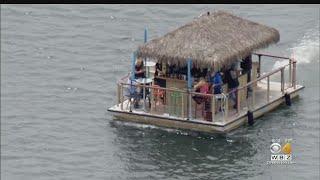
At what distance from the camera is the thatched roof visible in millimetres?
54312

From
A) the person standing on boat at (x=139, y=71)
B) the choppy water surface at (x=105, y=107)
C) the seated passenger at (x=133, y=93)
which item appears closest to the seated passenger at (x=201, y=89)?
the choppy water surface at (x=105, y=107)

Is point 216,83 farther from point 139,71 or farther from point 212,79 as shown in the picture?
point 139,71

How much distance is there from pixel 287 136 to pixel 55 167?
8360 millimetres

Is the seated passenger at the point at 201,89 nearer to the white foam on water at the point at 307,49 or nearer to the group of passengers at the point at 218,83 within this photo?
the group of passengers at the point at 218,83

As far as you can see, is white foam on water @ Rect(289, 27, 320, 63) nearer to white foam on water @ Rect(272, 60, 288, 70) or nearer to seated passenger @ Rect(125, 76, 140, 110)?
white foam on water @ Rect(272, 60, 288, 70)

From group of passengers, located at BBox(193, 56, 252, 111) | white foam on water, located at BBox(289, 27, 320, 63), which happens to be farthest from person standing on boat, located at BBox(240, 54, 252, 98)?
white foam on water, located at BBox(289, 27, 320, 63)

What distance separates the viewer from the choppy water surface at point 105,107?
169 feet

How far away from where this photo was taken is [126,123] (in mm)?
55688

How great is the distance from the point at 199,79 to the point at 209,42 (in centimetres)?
137

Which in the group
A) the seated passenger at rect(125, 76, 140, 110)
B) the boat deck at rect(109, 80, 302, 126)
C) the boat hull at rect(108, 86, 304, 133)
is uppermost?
the seated passenger at rect(125, 76, 140, 110)

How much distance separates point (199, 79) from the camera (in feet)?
180

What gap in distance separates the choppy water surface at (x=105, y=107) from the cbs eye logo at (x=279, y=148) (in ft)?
0.78

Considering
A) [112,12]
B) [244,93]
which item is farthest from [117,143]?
[112,12]
